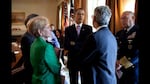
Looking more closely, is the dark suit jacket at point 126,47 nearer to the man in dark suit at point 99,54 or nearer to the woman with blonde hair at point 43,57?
the man in dark suit at point 99,54

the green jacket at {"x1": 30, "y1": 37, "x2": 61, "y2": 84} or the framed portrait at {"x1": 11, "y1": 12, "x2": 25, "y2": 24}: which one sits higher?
the framed portrait at {"x1": 11, "y1": 12, "x2": 25, "y2": 24}

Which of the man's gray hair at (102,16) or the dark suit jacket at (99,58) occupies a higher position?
the man's gray hair at (102,16)

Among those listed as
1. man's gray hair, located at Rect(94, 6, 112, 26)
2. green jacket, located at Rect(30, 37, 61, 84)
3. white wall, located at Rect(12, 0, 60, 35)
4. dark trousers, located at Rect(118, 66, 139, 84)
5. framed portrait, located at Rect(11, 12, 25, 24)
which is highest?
white wall, located at Rect(12, 0, 60, 35)

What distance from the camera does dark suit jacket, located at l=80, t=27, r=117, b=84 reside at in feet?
7.40

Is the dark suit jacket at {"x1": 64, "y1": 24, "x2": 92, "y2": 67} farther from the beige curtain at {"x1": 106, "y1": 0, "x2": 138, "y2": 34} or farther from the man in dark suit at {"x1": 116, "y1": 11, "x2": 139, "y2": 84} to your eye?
the beige curtain at {"x1": 106, "y1": 0, "x2": 138, "y2": 34}

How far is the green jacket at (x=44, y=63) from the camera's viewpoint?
7.18 ft

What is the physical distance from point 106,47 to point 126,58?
59 cm

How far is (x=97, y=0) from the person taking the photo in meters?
5.64

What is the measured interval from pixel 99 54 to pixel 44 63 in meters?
0.44

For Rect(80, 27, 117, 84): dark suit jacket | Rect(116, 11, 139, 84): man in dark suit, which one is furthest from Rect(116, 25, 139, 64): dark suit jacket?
Rect(80, 27, 117, 84): dark suit jacket

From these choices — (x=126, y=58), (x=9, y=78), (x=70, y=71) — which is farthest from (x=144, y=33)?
(x=70, y=71)

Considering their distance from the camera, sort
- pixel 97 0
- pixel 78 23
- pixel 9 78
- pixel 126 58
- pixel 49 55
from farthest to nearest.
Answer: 1. pixel 97 0
2. pixel 78 23
3. pixel 126 58
4. pixel 49 55
5. pixel 9 78

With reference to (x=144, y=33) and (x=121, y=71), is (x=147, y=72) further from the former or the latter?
(x=121, y=71)

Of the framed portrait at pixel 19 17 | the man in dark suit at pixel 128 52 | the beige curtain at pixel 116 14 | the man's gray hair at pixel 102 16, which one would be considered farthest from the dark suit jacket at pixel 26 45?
the framed portrait at pixel 19 17
